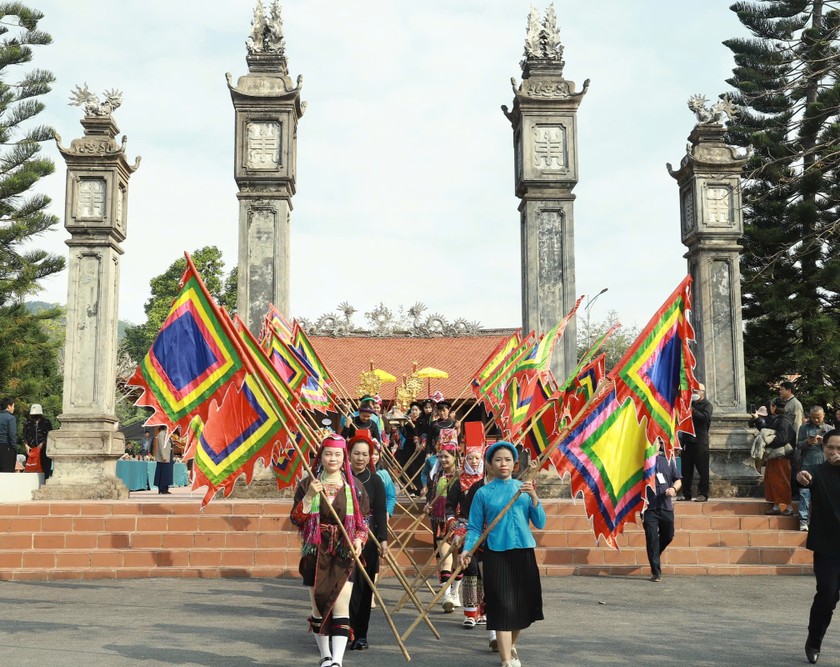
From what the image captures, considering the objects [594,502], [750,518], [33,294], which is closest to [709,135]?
[750,518]

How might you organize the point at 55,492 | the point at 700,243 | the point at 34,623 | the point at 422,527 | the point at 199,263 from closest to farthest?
the point at 34,623, the point at 422,527, the point at 55,492, the point at 700,243, the point at 199,263

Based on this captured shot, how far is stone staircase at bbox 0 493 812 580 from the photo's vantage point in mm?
10281

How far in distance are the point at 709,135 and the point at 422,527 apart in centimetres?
818

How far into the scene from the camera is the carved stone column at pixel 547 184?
14016 mm

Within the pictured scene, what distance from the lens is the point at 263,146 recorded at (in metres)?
14.5

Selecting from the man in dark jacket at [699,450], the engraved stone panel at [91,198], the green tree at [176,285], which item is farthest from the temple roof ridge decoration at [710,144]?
the green tree at [176,285]

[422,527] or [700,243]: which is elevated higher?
[700,243]

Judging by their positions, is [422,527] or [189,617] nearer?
[189,617]

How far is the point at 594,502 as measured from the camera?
692 centimetres

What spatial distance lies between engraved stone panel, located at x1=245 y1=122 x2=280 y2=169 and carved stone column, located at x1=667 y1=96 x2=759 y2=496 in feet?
21.8

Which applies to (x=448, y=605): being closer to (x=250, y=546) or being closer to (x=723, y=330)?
(x=250, y=546)

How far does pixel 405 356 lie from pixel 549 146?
17.9 metres

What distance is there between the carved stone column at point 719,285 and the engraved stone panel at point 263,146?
262 inches

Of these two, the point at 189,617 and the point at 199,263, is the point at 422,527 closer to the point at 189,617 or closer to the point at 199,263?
the point at 189,617
